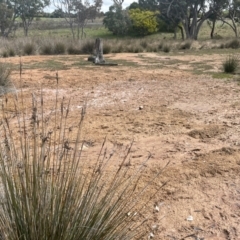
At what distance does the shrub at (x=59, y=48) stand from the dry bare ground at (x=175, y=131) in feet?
21.0

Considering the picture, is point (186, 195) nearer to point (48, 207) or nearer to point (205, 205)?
point (205, 205)

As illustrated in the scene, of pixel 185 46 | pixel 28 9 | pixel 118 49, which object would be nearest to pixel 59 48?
pixel 118 49

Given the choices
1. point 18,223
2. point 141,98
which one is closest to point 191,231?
point 18,223

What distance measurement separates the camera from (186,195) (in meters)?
3.41

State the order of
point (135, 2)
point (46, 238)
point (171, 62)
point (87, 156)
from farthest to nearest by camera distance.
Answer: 1. point (135, 2)
2. point (171, 62)
3. point (87, 156)
4. point (46, 238)

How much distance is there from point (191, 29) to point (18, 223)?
32.7 m

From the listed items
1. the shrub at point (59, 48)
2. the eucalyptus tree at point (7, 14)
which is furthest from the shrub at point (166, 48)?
the eucalyptus tree at point (7, 14)

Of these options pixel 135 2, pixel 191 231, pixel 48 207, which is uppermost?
pixel 135 2

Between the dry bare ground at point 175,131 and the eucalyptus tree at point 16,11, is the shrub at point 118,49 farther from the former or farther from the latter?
the eucalyptus tree at point 16,11

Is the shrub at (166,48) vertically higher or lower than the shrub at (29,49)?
lower

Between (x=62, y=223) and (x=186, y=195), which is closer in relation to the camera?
(x=62, y=223)

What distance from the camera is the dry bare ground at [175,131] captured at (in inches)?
123

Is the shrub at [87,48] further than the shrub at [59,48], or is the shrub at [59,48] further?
the shrub at [87,48]

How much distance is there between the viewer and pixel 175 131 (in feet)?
16.8
